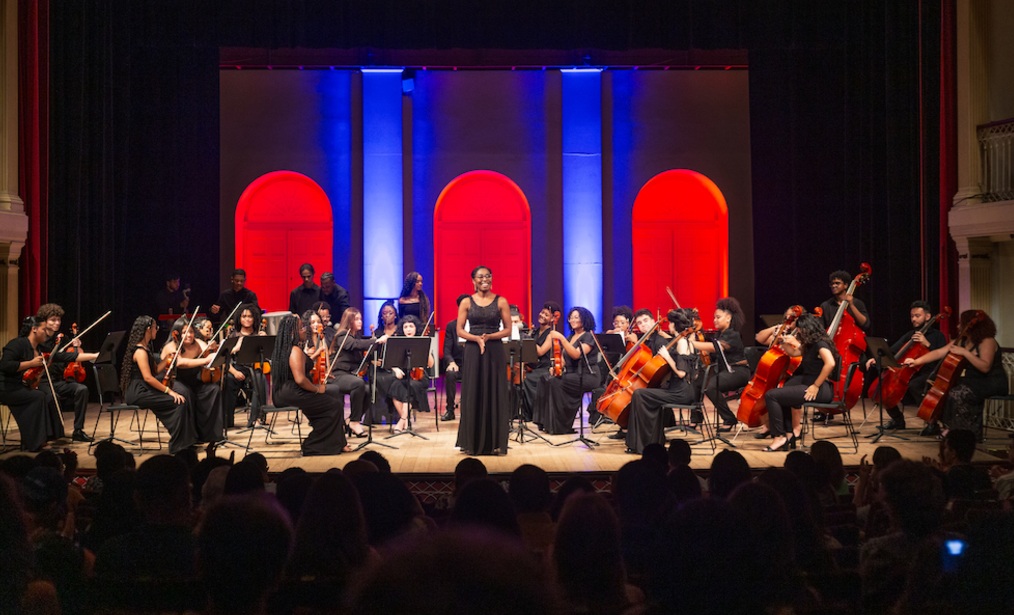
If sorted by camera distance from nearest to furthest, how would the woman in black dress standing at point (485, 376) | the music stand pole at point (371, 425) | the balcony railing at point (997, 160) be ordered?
the woman in black dress standing at point (485, 376)
the music stand pole at point (371, 425)
the balcony railing at point (997, 160)

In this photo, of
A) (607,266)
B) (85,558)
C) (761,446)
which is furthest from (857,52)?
(85,558)

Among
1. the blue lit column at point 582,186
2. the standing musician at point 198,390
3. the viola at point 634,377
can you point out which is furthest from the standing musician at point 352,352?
the blue lit column at point 582,186

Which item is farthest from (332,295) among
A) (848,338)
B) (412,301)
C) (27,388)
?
(848,338)

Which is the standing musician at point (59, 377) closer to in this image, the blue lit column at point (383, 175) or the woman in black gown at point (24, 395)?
the woman in black gown at point (24, 395)

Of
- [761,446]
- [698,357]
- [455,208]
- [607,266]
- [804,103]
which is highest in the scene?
[804,103]

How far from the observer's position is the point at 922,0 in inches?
423

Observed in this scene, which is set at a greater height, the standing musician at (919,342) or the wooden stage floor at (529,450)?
the standing musician at (919,342)

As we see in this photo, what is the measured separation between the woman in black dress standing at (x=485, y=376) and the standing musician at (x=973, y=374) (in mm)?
3860

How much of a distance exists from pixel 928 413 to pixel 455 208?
7711mm

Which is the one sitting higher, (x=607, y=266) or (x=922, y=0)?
(x=922, y=0)

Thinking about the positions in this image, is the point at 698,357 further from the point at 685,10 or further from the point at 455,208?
the point at 455,208

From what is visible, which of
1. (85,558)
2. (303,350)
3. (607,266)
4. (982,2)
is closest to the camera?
(85,558)

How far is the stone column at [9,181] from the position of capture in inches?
380

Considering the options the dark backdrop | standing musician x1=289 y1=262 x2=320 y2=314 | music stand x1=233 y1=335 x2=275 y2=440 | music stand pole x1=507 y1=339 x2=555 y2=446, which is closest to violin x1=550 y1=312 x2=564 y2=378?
music stand pole x1=507 y1=339 x2=555 y2=446
